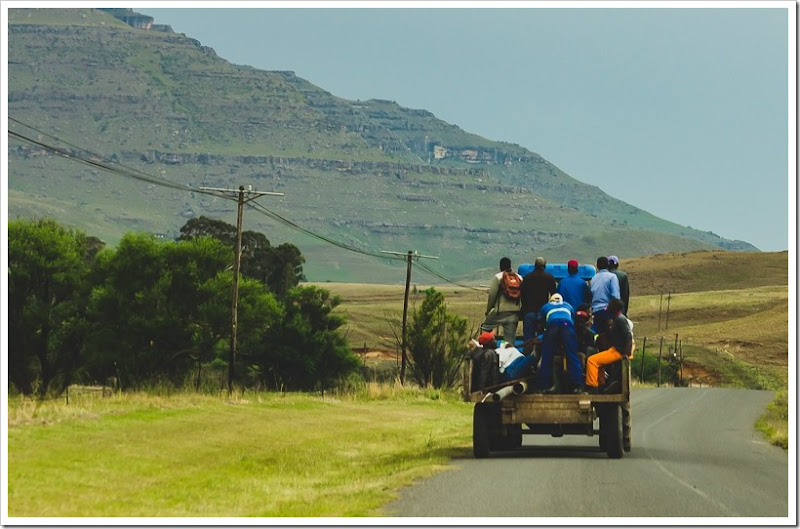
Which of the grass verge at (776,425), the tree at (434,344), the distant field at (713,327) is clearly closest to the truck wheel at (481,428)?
the grass verge at (776,425)

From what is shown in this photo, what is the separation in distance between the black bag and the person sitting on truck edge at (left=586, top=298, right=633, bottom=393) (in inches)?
60.4

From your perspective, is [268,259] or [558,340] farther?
[268,259]

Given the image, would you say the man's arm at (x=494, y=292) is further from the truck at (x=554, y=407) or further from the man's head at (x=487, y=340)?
the truck at (x=554, y=407)

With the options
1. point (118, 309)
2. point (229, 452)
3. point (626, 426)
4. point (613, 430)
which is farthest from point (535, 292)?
point (118, 309)

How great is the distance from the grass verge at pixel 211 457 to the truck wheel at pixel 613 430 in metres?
2.89

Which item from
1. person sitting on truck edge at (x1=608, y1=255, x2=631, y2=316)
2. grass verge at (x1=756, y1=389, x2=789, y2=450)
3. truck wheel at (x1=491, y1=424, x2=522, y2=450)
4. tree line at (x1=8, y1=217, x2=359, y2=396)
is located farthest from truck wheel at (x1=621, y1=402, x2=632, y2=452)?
tree line at (x1=8, y1=217, x2=359, y2=396)

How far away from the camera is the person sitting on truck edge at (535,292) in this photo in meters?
24.2

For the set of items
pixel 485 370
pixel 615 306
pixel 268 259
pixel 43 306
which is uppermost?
pixel 268 259

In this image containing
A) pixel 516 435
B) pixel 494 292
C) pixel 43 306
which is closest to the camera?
pixel 494 292

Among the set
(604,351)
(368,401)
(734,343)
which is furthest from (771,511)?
(734,343)

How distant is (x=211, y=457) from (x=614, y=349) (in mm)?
8311

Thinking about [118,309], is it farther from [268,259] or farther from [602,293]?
[268,259]

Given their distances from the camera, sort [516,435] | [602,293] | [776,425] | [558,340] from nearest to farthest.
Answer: [558,340]
[602,293]
[516,435]
[776,425]

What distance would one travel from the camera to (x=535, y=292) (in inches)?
958
